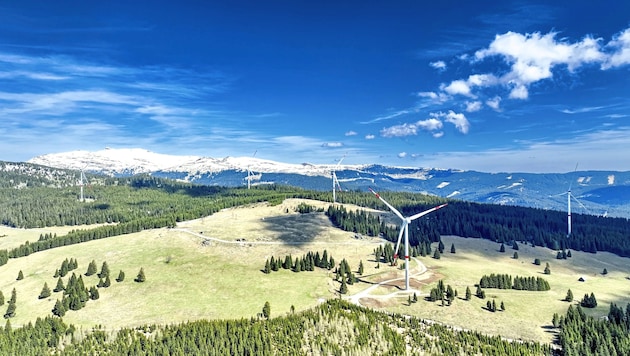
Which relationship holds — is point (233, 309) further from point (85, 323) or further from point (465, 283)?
point (465, 283)

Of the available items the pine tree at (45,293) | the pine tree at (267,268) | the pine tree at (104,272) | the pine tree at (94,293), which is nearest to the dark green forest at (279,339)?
the pine tree at (94,293)

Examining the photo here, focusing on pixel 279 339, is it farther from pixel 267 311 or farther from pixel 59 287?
pixel 59 287

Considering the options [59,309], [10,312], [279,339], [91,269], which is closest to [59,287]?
[91,269]

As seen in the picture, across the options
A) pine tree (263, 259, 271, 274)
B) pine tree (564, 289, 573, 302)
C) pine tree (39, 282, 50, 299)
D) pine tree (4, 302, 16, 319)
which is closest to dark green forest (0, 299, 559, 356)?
pine tree (4, 302, 16, 319)

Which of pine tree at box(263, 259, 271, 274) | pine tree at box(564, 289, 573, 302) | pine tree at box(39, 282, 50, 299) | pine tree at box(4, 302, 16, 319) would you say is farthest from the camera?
pine tree at box(263, 259, 271, 274)

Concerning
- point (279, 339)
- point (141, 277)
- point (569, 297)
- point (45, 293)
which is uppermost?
point (141, 277)

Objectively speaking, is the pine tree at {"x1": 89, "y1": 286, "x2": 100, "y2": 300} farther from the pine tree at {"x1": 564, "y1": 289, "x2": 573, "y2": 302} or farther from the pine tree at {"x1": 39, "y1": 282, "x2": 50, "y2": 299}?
the pine tree at {"x1": 564, "y1": 289, "x2": 573, "y2": 302}

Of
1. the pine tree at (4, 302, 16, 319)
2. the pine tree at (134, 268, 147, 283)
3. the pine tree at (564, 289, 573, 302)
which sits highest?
the pine tree at (134, 268, 147, 283)

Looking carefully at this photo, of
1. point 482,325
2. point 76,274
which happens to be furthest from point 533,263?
point 76,274

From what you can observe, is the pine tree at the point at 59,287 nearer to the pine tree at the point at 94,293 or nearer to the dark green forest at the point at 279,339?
the pine tree at the point at 94,293

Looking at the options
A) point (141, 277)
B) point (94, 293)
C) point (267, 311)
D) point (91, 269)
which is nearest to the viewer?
point (267, 311)
